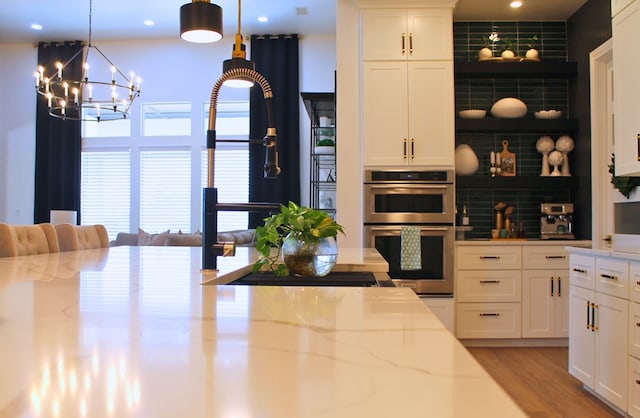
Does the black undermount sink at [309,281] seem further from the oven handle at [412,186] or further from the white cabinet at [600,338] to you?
the oven handle at [412,186]

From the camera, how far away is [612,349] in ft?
8.19

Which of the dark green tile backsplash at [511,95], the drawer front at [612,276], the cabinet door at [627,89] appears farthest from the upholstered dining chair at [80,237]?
the cabinet door at [627,89]

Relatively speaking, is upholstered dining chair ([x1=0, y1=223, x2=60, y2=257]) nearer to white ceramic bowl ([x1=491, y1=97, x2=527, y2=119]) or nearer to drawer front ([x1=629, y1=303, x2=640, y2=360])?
drawer front ([x1=629, y1=303, x2=640, y2=360])

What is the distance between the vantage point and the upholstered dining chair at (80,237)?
2.64m

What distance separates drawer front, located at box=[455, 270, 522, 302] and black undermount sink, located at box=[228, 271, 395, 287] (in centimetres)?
266

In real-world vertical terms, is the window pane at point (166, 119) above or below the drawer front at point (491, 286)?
above

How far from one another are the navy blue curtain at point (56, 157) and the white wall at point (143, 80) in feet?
0.70


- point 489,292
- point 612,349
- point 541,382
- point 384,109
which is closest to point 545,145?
point 489,292

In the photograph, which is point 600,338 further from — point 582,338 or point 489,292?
point 489,292

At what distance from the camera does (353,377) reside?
435mm

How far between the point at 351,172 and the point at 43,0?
13.2 feet

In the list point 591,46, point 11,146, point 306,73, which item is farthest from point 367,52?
point 11,146

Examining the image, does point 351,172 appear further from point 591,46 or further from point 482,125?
point 591,46

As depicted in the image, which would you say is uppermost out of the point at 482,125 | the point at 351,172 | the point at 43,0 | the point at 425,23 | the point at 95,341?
the point at 43,0
